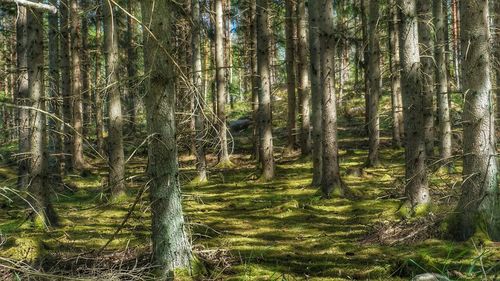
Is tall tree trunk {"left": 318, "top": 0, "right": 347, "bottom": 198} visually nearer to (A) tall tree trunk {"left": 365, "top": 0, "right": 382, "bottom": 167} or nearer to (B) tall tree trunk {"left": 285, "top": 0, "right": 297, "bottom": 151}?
(A) tall tree trunk {"left": 365, "top": 0, "right": 382, "bottom": 167}

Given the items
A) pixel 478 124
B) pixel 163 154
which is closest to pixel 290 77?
pixel 478 124

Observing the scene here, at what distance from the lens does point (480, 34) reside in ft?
19.8

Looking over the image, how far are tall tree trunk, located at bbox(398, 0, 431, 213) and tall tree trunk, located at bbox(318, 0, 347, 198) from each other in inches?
109

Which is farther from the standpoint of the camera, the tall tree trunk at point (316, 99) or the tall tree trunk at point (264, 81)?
the tall tree trunk at point (264, 81)

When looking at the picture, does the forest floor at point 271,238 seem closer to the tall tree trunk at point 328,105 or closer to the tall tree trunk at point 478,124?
the tall tree trunk at point 478,124

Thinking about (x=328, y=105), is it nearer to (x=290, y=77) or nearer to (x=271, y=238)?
(x=271, y=238)

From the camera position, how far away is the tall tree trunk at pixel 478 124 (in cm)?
600

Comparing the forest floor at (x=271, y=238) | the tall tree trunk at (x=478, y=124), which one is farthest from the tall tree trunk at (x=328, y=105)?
the tall tree trunk at (x=478, y=124)

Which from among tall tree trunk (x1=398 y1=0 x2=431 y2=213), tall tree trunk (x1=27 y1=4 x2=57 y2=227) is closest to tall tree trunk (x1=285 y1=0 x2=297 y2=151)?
tall tree trunk (x1=398 y1=0 x2=431 y2=213)

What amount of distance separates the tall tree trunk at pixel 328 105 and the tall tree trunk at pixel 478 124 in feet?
16.4

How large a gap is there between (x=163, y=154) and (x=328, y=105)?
639cm

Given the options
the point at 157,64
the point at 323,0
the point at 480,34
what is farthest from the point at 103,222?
the point at 480,34

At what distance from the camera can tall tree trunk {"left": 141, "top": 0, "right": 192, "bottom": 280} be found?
5.38m

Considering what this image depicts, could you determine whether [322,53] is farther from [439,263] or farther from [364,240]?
[439,263]
